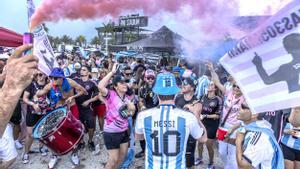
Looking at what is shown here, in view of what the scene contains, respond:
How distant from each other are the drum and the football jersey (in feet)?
7.70

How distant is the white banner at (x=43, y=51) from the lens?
2621 mm

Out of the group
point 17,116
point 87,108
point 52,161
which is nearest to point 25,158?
point 52,161

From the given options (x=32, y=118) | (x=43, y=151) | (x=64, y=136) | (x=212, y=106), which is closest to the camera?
(x=64, y=136)

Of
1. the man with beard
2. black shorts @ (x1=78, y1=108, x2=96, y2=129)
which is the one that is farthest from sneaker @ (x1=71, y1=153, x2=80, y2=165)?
black shorts @ (x1=78, y1=108, x2=96, y2=129)

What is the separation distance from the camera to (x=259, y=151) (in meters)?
2.94

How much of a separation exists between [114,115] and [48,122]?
1.31 m

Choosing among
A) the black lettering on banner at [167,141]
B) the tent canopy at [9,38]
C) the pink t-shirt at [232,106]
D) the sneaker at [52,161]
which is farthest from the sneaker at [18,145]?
the black lettering on banner at [167,141]

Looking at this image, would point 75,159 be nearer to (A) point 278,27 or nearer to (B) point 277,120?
(B) point 277,120

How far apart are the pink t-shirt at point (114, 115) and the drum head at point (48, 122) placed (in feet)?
2.72

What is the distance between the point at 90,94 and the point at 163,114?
154 inches

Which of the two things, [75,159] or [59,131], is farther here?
[75,159]

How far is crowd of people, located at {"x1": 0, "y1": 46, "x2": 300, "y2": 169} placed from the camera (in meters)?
2.97

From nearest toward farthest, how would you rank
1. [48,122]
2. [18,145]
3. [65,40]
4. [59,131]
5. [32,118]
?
[59,131], [48,122], [32,118], [18,145], [65,40]

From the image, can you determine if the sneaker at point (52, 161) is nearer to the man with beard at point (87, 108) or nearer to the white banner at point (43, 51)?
the man with beard at point (87, 108)
